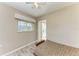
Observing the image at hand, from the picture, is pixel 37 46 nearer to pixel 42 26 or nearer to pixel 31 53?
pixel 31 53

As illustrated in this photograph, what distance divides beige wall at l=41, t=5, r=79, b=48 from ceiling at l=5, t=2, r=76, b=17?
77mm

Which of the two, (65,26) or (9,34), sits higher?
(65,26)

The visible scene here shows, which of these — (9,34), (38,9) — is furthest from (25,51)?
(38,9)

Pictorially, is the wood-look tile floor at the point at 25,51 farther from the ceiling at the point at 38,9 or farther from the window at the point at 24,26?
the ceiling at the point at 38,9

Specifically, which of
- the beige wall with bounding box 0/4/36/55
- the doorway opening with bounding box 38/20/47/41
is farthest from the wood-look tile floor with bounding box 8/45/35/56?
the doorway opening with bounding box 38/20/47/41

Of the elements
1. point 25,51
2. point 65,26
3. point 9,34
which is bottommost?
point 25,51

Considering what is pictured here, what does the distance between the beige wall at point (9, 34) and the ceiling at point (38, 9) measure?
10 centimetres

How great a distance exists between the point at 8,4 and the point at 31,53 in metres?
0.73

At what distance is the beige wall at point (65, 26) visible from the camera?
1.64 m

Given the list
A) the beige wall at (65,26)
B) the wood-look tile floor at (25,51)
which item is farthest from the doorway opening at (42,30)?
the wood-look tile floor at (25,51)

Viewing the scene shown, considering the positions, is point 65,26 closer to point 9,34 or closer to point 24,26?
point 24,26

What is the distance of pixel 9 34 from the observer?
1.65 m

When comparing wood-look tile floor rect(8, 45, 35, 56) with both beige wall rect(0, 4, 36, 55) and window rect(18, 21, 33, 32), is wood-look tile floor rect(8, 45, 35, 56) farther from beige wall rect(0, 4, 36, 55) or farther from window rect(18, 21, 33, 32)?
window rect(18, 21, 33, 32)

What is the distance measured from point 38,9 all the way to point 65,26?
0.45m
